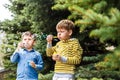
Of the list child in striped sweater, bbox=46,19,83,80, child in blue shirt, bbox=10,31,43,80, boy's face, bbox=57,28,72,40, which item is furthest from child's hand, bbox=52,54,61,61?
child in blue shirt, bbox=10,31,43,80

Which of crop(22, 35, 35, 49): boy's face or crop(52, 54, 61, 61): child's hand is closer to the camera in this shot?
crop(52, 54, 61, 61): child's hand

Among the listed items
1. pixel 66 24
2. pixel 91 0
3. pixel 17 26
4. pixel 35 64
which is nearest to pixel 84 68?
pixel 35 64

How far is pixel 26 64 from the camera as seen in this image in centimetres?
493

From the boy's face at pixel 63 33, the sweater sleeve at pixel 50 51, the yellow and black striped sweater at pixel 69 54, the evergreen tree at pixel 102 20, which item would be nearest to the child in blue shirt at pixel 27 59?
the sweater sleeve at pixel 50 51

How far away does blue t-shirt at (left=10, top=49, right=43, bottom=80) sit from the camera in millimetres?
4905

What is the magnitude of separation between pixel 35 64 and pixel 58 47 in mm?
479

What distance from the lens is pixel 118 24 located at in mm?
2402

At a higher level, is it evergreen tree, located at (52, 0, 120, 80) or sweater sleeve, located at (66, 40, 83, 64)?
evergreen tree, located at (52, 0, 120, 80)

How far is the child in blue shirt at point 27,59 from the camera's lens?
4.88m

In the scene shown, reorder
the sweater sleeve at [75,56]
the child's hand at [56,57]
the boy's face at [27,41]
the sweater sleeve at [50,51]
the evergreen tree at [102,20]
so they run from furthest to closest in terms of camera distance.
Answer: the boy's face at [27,41]
the sweater sleeve at [50,51]
the sweater sleeve at [75,56]
the child's hand at [56,57]
the evergreen tree at [102,20]

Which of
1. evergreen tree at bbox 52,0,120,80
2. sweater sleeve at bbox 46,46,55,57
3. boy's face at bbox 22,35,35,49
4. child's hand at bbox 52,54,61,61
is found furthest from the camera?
boy's face at bbox 22,35,35,49

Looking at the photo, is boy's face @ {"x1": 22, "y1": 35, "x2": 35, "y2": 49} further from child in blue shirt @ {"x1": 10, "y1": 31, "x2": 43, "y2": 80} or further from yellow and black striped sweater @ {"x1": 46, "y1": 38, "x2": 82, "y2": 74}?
yellow and black striped sweater @ {"x1": 46, "y1": 38, "x2": 82, "y2": 74}

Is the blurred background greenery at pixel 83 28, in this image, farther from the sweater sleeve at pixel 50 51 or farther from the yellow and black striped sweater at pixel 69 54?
the sweater sleeve at pixel 50 51

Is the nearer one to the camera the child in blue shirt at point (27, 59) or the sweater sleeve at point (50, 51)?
the sweater sleeve at point (50, 51)
